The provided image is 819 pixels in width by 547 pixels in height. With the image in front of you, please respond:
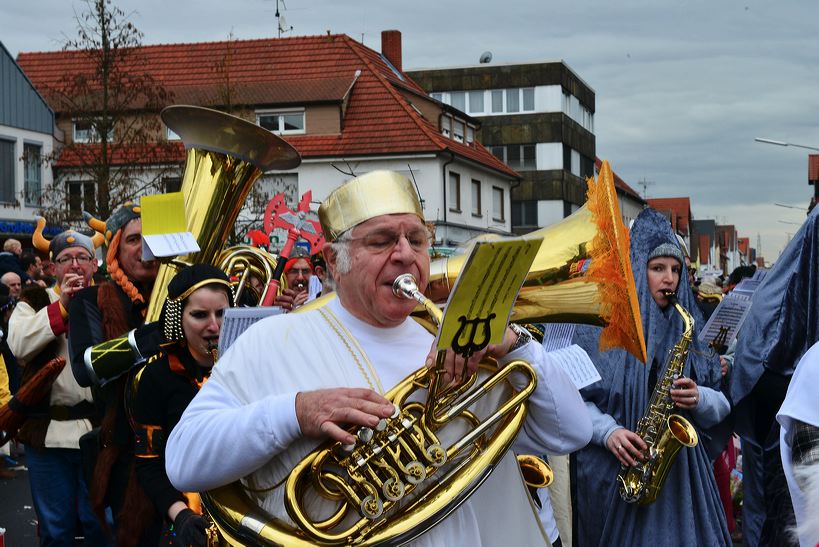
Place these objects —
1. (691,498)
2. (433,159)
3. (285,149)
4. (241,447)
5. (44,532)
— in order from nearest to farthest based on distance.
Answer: (241,447), (691,498), (44,532), (285,149), (433,159)

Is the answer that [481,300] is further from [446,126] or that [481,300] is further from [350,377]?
[446,126]

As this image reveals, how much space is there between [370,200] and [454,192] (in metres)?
32.3

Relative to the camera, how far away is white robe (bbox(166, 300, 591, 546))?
2605mm

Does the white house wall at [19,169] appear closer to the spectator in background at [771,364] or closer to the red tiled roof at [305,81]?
the red tiled roof at [305,81]

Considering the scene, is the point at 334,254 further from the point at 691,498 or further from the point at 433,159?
the point at 433,159

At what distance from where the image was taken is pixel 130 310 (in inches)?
200

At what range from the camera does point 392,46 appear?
42.2 meters

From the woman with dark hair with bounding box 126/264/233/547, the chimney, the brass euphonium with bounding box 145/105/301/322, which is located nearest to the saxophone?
the woman with dark hair with bounding box 126/264/233/547

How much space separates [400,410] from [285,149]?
146 inches

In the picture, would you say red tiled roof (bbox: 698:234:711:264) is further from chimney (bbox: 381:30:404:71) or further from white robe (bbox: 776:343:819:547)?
white robe (bbox: 776:343:819:547)

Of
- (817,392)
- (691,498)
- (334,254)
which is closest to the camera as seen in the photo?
(817,392)

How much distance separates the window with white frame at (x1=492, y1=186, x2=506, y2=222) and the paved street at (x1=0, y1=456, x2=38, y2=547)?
3049 cm

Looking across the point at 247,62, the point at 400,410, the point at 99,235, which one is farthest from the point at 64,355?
the point at 247,62

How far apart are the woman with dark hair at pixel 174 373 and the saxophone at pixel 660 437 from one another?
1966 millimetres
